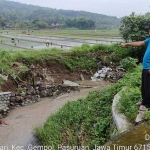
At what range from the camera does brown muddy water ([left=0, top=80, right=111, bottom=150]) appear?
832 cm

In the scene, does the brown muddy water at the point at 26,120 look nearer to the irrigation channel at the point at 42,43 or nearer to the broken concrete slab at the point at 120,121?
Result: the broken concrete slab at the point at 120,121

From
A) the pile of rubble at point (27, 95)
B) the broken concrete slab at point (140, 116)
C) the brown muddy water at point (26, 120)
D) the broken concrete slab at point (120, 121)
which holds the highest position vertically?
the broken concrete slab at point (140, 116)

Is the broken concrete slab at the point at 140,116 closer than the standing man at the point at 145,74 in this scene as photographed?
No

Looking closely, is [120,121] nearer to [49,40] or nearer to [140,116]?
[140,116]

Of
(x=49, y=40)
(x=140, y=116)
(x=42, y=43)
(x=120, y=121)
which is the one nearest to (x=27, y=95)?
(x=120, y=121)

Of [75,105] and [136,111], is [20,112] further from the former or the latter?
[136,111]

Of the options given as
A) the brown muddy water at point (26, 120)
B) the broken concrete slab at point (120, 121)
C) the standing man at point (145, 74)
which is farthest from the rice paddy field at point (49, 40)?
the standing man at point (145, 74)

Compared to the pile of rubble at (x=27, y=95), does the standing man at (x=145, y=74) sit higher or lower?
higher

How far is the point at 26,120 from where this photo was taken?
10453mm

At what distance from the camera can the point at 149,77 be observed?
4.68m

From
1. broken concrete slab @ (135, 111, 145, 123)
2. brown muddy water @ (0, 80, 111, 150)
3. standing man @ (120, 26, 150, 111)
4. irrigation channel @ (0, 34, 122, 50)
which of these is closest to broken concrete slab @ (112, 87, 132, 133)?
broken concrete slab @ (135, 111, 145, 123)

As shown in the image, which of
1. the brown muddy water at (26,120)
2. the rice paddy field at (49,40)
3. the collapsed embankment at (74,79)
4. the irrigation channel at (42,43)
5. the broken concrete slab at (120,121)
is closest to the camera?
the broken concrete slab at (120,121)

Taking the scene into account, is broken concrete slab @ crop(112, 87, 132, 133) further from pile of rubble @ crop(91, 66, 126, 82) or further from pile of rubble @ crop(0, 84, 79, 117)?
pile of rubble @ crop(91, 66, 126, 82)

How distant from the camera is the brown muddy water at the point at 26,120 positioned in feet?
27.3
